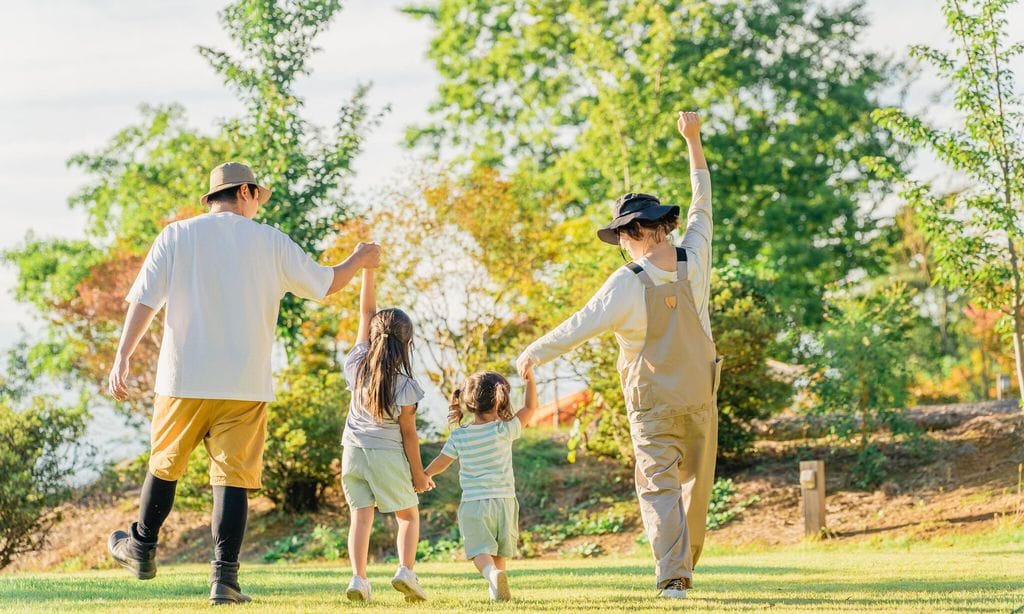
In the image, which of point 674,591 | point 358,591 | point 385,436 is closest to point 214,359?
point 385,436

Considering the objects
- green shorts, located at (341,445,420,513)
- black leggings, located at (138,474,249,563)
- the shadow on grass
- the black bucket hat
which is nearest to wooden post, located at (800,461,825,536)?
the shadow on grass

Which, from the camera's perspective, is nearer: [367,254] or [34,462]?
[367,254]

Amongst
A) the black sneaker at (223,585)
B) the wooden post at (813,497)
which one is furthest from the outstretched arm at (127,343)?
the wooden post at (813,497)

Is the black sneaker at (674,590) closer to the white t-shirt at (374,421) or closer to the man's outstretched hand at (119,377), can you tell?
the white t-shirt at (374,421)

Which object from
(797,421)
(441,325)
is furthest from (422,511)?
(797,421)

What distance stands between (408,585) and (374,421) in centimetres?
85

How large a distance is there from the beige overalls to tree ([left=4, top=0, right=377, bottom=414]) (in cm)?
982

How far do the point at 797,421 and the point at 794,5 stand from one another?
13402 millimetres

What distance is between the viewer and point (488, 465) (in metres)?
6.35

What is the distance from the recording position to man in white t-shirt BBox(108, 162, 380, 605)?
5.63m

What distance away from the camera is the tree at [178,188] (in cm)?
1548

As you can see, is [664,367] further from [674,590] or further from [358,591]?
[358,591]

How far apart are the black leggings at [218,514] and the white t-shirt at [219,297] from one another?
45cm

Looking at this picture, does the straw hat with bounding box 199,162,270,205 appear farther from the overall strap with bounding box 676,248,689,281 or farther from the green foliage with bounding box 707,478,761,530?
the green foliage with bounding box 707,478,761,530
